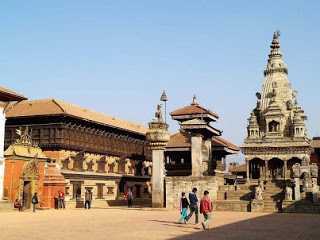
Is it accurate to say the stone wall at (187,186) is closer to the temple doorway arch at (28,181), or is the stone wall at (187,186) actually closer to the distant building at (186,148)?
the distant building at (186,148)

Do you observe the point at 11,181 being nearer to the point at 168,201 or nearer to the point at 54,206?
the point at 54,206

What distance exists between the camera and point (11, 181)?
2753cm

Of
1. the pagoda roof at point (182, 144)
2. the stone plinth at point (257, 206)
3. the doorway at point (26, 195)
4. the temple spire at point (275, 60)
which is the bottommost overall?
the stone plinth at point (257, 206)

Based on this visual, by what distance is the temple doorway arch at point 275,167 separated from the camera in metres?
48.4

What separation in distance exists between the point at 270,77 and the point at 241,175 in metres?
28.0

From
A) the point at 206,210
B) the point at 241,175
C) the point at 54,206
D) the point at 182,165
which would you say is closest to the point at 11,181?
the point at 54,206

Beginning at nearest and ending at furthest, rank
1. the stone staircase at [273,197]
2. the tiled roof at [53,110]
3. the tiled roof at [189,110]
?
the stone staircase at [273,197] → the tiled roof at [53,110] → the tiled roof at [189,110]

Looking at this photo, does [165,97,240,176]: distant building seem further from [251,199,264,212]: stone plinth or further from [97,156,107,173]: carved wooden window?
[251,199,264,212]: stone plinth

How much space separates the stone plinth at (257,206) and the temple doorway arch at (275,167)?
2260cm

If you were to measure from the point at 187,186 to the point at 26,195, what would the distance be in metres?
11.3

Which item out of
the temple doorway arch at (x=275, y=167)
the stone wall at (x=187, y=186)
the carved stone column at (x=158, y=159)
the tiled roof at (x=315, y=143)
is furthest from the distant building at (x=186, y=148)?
the tiled roof at (x=315, y=143)

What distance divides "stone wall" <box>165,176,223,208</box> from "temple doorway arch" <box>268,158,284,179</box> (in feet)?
64.6

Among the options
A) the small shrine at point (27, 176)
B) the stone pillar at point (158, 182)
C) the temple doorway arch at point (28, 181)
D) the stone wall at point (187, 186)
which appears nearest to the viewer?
the small shrine at point (27, 176)

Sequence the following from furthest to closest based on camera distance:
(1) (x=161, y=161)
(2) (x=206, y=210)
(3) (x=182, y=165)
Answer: (3) (x=182, y=165) < (1) (x=161, y=161) < (2) (x=206, y=210)
